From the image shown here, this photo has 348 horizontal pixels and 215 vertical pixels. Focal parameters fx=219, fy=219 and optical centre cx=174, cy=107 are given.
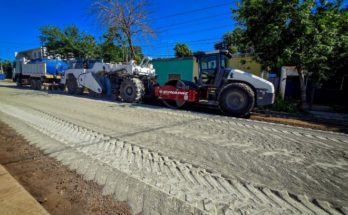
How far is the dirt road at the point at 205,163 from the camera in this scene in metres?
2.75

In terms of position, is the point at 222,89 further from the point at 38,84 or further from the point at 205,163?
Answer: the point at 38,84

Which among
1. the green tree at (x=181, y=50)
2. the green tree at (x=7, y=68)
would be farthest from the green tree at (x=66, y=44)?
the green tree at (x=7, y=68)

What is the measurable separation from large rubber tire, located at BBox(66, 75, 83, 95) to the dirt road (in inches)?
364

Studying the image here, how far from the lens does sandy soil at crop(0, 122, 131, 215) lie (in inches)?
103

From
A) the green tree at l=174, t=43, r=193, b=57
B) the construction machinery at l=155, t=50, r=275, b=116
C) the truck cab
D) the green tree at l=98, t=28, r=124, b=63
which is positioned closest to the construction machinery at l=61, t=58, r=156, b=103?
the construction machinery at l=155, t=50, r=275, b=116

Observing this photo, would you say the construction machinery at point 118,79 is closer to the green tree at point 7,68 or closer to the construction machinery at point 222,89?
the construction machinery at point 222,89

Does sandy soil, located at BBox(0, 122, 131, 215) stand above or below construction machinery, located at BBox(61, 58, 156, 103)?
below

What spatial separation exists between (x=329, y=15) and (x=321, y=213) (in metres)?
10.3

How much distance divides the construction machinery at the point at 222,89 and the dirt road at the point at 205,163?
6.00 ft

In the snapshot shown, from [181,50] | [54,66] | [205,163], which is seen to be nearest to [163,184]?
[205,163]

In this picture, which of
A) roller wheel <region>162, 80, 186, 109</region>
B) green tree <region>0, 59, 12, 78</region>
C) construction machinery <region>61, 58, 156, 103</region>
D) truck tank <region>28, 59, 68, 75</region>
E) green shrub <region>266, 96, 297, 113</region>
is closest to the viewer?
roller wheel <region>162, 80, 186, 109</region>

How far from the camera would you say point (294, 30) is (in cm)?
950

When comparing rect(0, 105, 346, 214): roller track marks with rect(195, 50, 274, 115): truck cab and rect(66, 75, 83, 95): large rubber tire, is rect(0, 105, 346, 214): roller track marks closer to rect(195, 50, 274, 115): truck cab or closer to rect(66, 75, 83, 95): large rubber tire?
rect(195, 50, 274, 115): truck cab

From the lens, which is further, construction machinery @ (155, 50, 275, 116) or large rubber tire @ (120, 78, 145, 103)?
large rubber tire @ (120, 78, 145, 103)
